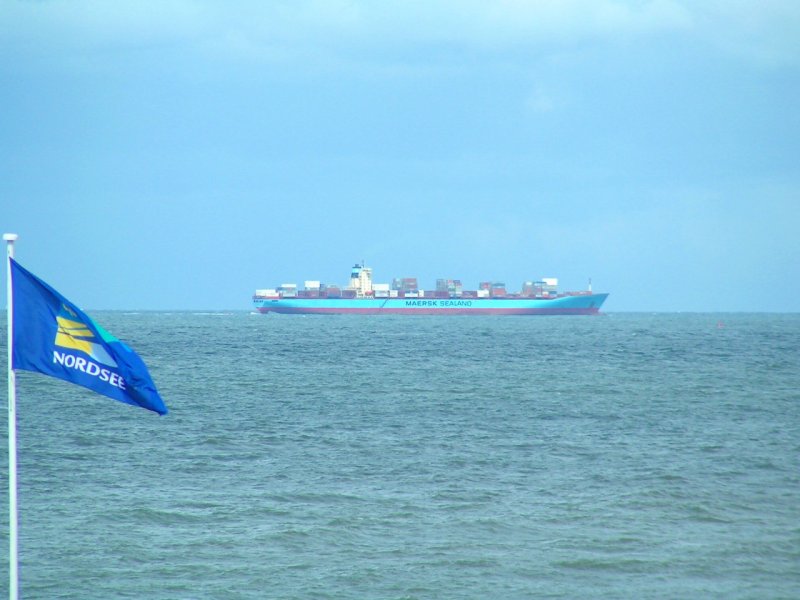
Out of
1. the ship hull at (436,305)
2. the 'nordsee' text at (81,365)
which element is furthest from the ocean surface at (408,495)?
the ship hull at (436,305)

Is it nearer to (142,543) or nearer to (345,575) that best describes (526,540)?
(345,575)

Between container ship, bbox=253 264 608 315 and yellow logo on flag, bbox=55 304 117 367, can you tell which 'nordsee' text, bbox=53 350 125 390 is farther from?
container ship, bbox=253 264 608 315

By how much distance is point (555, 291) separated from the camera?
16400 centimetres

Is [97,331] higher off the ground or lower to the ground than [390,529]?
higher

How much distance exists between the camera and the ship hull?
5871 inches

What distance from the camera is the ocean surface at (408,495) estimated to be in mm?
12305

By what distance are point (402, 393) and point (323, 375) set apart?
877 cm

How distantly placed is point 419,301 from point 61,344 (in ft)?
469

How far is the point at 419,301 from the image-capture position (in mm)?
151000

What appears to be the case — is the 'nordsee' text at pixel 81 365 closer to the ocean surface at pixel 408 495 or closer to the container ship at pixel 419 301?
the ocean surface at pixel 408 495

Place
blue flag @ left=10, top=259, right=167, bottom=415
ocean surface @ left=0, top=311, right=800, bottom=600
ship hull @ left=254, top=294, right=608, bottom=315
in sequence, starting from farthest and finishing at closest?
ship hull @ left=254, top=294, right=608, bottom=315
ocean surface @ left=0, top=311, right=800, bottom=600
blue flag @ left=10, top=259, right=167, bottom=415

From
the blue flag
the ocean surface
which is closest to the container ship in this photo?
the ocean surface

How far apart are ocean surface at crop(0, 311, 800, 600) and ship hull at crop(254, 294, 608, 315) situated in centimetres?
11335

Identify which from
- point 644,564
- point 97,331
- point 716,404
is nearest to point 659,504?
point 644,564
